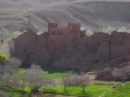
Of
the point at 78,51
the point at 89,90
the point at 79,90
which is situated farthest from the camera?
the point at 78,51

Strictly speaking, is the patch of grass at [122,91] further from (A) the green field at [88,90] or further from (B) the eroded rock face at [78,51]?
(B) the eroded rock face at [78,51]

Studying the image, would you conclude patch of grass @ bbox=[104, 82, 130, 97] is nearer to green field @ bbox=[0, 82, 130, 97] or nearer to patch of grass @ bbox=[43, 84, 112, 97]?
green field @ bbox=[0, 82, 130, 97]

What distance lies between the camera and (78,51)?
285 ft

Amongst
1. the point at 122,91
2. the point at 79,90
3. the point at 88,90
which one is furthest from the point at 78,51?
the point at 122,91

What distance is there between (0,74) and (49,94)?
10561 mm

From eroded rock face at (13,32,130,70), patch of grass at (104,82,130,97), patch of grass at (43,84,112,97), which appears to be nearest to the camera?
patch of grass at (104,82,130,97)

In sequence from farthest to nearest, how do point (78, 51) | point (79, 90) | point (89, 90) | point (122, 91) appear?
point (78, 51), point (79, 90), point (89, 90), point (122, 91)

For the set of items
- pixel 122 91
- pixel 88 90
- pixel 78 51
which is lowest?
pixel 88 90

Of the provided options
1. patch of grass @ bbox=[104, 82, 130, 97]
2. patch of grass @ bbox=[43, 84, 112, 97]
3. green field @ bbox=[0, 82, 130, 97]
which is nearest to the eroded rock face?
patch of grass @ bbox=[43, 84, 112, 97]

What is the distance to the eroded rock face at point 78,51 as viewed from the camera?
8344 centimetres

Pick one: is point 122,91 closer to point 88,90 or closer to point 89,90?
point 89,90

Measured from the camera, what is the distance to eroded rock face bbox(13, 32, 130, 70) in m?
83.4

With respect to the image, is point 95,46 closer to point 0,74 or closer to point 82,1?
point 0,74

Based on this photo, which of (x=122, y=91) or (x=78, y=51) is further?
(x=78, y=51)
